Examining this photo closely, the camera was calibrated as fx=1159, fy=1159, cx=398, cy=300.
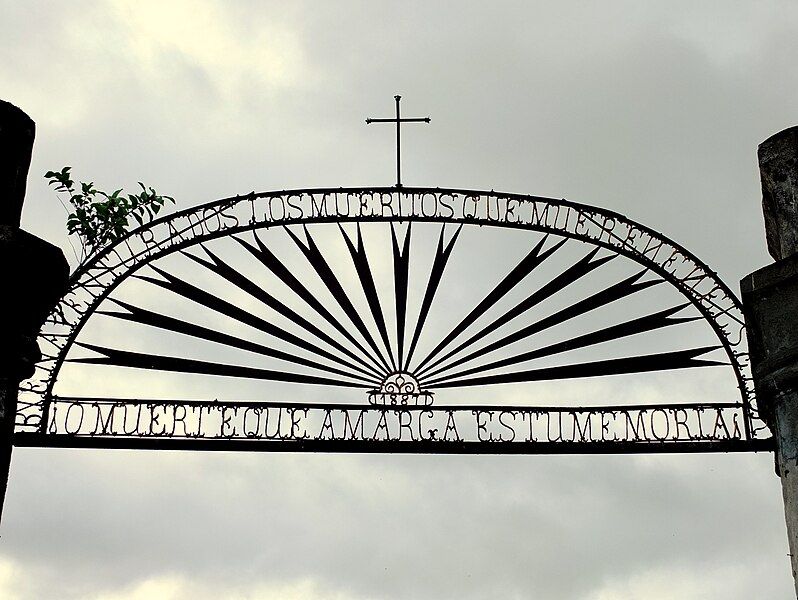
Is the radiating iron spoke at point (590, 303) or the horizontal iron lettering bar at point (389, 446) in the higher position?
the radiating iron spoke at point (590, 303)

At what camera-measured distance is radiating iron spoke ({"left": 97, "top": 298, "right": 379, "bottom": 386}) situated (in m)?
7.93

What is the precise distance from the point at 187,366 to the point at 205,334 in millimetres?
268

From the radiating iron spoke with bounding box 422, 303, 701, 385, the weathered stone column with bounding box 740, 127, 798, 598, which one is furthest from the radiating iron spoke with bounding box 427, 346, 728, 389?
the weathered stone column with bounding box 740, 127, 798, 598

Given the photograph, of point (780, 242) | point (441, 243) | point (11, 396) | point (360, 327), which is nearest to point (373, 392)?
point (360, 327)

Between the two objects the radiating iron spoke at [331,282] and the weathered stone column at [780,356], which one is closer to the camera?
the weathered stone column at [780,356]

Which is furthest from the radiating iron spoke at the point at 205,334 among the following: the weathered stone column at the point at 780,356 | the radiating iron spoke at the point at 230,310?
the weathered stone column at the point at 780,356

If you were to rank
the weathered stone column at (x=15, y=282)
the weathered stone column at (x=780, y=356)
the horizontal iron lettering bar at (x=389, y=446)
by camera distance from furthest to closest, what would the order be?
the horizontal iron lettering bar at (x=389, y=446)
the weathered stone column at (x=780, y=356)
the weathered stone column at (x=15, y=282)

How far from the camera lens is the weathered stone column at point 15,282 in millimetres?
3846

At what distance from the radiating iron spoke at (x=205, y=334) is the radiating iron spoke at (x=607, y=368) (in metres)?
0.81

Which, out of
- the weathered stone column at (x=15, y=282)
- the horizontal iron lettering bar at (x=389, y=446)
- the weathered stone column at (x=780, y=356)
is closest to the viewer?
the weathered stone column at (x=15, y=282)

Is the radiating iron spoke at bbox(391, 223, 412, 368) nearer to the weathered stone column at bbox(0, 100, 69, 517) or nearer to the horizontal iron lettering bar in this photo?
the horizontal iron lettering bar

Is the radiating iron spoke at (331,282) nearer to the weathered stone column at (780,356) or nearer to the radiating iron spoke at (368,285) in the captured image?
the radiating iron spoke at (368,285)

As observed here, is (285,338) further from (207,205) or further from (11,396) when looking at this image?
(11,396)

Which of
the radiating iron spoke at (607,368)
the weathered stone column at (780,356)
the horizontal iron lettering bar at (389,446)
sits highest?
the radiating iron spoke at (607,368)
